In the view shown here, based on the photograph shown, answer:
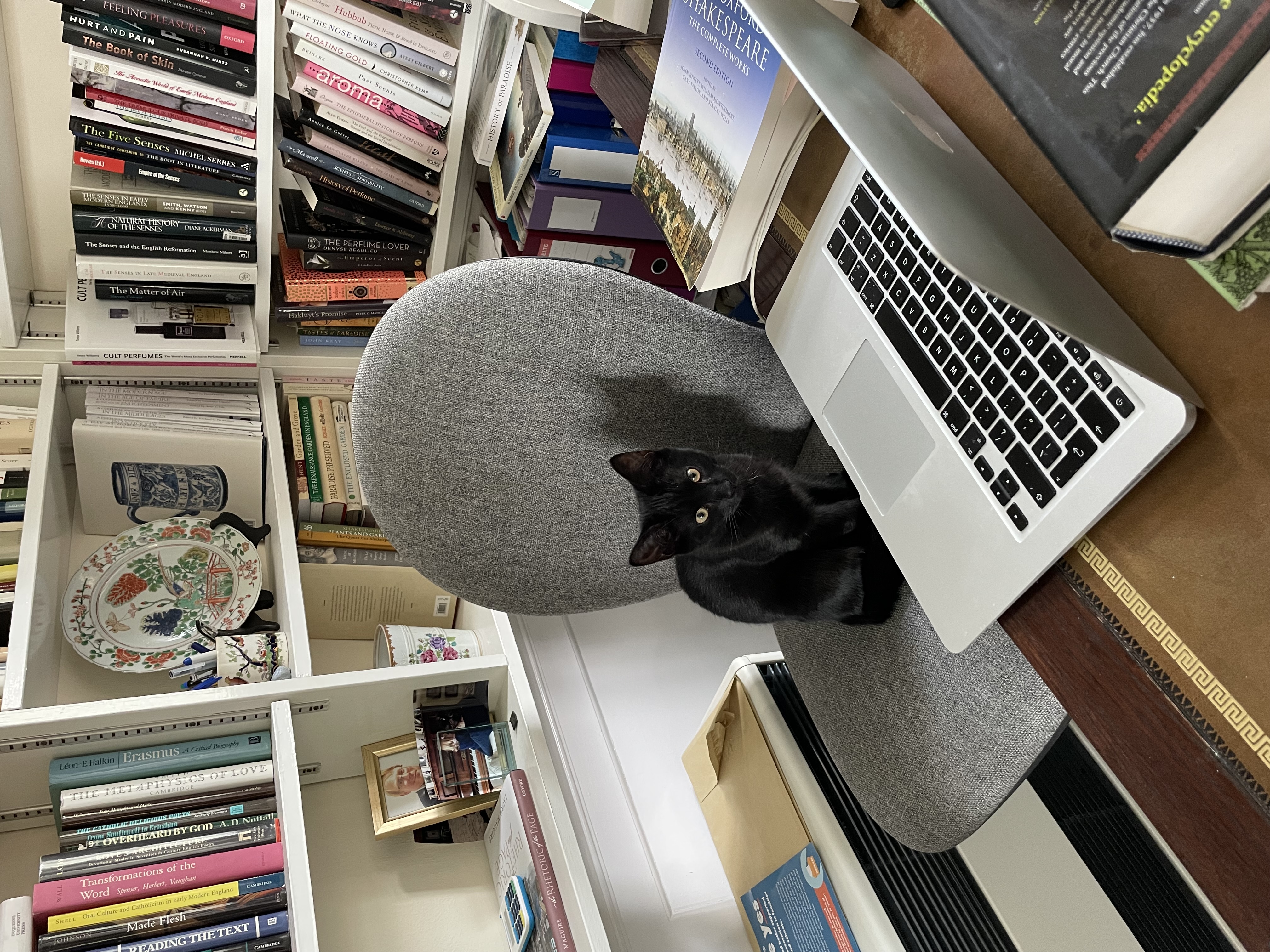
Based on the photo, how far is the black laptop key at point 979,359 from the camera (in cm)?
47

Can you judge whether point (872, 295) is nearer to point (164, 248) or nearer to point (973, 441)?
point (973, 441)

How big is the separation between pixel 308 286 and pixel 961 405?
4.41 ft

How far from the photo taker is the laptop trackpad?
52 centimetres

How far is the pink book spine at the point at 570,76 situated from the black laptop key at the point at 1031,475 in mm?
743

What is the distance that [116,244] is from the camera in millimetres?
1371

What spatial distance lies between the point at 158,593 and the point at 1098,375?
1398 mm

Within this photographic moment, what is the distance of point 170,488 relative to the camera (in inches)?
58.7

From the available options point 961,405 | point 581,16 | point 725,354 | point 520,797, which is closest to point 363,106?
point 581,16

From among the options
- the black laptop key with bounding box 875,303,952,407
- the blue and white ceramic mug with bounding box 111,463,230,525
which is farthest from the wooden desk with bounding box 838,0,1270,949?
the blue and white ceramic mug with bounding box 111,463,230,525

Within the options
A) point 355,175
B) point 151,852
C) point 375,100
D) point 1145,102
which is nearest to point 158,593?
point 151,852

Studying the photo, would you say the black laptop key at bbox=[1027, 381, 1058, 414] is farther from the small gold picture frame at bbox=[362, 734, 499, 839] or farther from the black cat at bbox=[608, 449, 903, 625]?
the small gold picture frame at bbox=[362, 734, 499, 839]

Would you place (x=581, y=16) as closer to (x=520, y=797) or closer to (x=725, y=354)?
(x=725, y=354)

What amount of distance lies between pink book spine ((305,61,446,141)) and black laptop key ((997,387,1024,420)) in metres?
1.14

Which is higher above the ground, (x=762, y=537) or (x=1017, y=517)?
(x=762, y=537)
